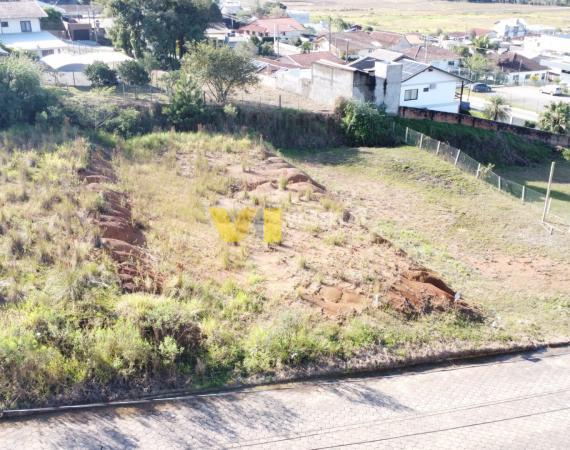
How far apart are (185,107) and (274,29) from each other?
132 ft

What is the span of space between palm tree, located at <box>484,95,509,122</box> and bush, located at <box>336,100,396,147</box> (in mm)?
10918

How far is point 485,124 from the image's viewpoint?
31.5 metres

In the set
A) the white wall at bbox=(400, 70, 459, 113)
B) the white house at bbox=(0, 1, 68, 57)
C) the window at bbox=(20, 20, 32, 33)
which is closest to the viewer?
the white wall at bbox=(400, 70, 459, 113)

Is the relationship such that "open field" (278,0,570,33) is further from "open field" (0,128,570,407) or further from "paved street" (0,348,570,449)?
"paved street" (0,348,570,449)

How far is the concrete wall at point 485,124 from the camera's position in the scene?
3058 cm

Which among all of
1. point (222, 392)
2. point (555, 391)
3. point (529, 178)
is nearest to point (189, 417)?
point (222, 392)

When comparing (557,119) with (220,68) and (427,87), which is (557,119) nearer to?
(427,87)

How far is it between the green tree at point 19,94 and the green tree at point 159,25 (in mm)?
10483

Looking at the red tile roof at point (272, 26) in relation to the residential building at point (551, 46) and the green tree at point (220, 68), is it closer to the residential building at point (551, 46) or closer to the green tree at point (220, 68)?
the residential building at point (551, 46)

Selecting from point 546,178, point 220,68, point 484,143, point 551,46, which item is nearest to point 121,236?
point 220,68

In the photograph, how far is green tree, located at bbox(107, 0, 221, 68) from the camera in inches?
1273

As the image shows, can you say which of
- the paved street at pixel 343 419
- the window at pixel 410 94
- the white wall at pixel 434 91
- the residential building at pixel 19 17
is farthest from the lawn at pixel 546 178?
the residential building at pixel 19 17

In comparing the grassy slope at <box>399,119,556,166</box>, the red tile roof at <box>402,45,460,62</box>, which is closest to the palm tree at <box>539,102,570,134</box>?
the grassy slope at <box>399,119,556,166</box>

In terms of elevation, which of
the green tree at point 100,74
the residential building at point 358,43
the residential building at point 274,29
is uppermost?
the residential building at point 274,29
